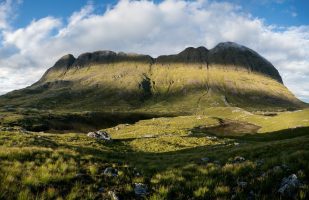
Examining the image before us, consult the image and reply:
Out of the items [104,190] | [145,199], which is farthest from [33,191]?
[145,199]

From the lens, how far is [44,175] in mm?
15711

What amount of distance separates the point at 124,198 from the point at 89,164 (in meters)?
7.02

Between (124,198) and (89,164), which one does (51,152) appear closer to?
(89,164)

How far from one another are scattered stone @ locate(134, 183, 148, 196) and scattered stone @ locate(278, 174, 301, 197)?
5.89 meters

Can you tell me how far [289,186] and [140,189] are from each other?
6.59m

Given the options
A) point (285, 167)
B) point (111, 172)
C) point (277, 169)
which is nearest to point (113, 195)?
point (111, 172)

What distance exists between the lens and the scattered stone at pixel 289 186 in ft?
44.8

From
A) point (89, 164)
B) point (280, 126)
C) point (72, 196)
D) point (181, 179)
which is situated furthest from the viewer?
point (280, 126)

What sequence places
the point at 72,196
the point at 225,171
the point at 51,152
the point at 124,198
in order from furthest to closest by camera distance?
the point at 51,152 < the point at 225,171 < the point at 124,198 < the point at 72,196

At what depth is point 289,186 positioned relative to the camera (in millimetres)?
14031

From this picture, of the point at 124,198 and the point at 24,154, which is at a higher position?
the point at 24,154

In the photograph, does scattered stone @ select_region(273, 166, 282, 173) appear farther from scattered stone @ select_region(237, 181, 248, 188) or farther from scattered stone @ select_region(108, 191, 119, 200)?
scattered stone @ select_region(108, 191, 119, 200)

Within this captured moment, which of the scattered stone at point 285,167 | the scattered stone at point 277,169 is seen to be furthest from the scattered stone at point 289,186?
the scattered stone at point 285,167

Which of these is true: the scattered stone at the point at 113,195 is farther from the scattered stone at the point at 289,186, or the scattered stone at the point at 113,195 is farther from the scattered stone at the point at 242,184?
the scattered stone at the point at 289,186
